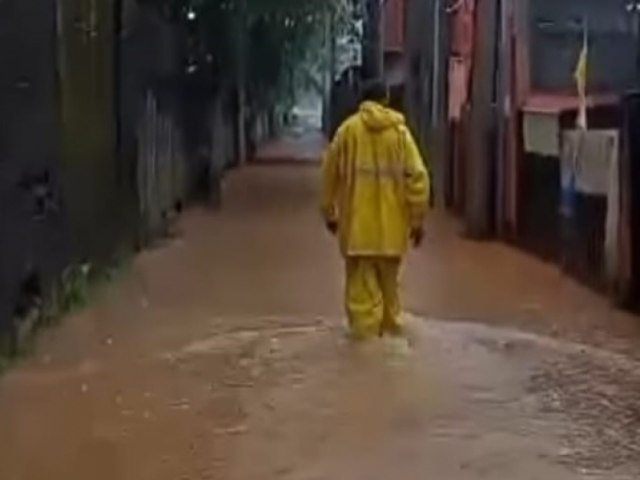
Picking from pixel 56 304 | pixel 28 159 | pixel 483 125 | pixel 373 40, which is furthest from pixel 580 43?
pixel 373 40

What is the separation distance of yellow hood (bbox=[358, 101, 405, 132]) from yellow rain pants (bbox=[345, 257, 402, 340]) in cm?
91

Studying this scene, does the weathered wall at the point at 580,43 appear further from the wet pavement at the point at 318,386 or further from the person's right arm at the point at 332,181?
the person's right arm at the point at 332,181

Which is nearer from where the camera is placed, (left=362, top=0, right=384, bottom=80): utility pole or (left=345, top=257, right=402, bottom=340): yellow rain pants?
(left=345, top=257, right=402, bottom=340): yellow rain pants

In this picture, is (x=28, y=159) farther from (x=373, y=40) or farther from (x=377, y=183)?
(x=373, y=40)

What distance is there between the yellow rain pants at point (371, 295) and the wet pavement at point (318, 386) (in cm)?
17

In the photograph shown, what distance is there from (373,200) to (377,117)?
1.88 feet

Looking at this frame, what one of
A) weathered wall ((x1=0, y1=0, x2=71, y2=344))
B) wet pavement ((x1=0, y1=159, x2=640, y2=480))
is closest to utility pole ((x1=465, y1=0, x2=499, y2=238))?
wet pavement ((x1=0, y1=159, x2=640, y2=480))

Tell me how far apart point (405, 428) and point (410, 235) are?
331 cm

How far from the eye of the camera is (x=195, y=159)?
30.8 metres

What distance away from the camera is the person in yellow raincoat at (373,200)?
12.4 m

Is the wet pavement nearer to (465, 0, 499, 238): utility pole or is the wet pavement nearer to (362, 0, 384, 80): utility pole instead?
(465, 0, 499, 238): utility pole

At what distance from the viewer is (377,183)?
491 inches

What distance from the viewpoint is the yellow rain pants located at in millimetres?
12492

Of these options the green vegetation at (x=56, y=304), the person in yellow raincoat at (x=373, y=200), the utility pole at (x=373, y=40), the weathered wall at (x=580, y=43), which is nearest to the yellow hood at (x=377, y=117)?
the person in yellow raincoat at (x=373, y=200)
